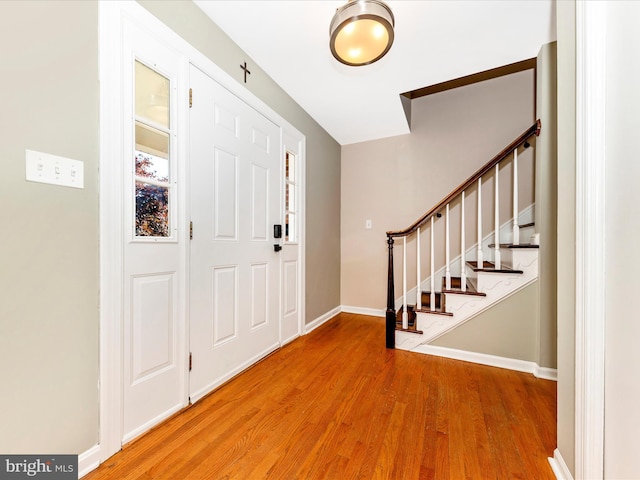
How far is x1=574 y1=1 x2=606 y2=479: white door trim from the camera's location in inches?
34.8

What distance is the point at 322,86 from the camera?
7.80 feet

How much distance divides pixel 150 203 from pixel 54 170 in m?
0.40

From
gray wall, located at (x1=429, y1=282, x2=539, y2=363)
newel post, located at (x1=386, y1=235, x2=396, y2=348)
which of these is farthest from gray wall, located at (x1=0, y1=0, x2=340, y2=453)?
gray wall, located at (x1=429, y1=282, x2=539, y2=363)

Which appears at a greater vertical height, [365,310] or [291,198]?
[291,198]

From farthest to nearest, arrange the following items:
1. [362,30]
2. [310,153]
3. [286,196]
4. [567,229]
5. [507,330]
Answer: [310,153]
[286,196]
[507,330]
[362,30]
[567,229]

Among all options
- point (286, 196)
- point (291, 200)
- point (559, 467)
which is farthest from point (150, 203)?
point (559, 467)

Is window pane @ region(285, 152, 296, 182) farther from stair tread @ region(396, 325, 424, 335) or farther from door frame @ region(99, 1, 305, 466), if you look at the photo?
stair tread @ region(396, 325, 424, 335)

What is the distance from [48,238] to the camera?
100 cm

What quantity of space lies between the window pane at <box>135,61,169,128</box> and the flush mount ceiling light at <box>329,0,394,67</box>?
3.22 ft

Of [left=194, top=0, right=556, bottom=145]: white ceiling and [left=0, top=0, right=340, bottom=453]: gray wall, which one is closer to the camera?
[left=0, top=0, right=340, bottom=453]: gray wall

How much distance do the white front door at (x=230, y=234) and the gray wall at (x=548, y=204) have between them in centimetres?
212

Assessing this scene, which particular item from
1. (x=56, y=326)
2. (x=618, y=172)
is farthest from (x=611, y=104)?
(x=56, y=326)

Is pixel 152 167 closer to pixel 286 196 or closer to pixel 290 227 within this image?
pixel 286 196

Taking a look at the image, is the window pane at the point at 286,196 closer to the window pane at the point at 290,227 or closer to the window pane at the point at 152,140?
the window pane at the point at 290,227
